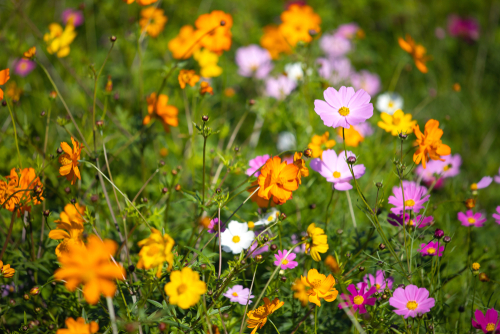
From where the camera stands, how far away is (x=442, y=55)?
2.94m

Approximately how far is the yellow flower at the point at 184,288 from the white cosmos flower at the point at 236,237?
0.37 metres

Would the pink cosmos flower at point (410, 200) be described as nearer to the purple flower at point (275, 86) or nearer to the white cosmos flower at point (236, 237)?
the white cosmos flower at point (236, 237)

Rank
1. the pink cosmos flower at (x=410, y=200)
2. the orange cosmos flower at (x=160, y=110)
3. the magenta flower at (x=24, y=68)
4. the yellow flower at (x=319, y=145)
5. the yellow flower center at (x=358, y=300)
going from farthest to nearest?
the magenta flower at (x=24, y=68) → the orange cosmos flower at (x=160, y=110) → the yellow flower at (x=319, y=145) → the pink cosmos flower at (x=410, y=200) → the yellow flower center at (x=358, y=300)

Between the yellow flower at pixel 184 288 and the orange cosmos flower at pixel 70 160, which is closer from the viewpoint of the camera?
the yellow flower at pixel 184 288

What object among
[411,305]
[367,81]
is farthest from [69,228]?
[367,81]

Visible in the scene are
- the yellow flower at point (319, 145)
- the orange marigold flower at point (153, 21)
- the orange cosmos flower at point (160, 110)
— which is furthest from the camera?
the orange marigold flower at point (153, 21)

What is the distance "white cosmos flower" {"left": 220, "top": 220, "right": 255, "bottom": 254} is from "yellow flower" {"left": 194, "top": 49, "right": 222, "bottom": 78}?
0.83 meters

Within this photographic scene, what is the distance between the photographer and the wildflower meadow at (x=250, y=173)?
3.65 feet

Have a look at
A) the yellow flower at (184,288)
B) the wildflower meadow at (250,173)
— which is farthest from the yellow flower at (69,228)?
the yellow flower at (184,288)

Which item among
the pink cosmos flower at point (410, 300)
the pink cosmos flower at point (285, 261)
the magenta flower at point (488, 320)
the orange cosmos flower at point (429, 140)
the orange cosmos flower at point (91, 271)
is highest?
the orange cosmos flower at point (91, 271)

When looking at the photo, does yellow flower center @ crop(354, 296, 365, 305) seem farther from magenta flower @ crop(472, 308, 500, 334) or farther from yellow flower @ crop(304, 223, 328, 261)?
magenta flower @ crop(472, 308, 500, 334)

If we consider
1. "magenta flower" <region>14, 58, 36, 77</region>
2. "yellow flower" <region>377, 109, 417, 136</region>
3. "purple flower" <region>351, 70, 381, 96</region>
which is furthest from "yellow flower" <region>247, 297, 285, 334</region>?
"magenta flower" <region>14, 58, 36, 77</region>

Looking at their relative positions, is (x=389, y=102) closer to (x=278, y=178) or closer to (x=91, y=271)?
(x=278, y=178)

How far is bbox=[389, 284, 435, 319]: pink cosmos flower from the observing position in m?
1.07
